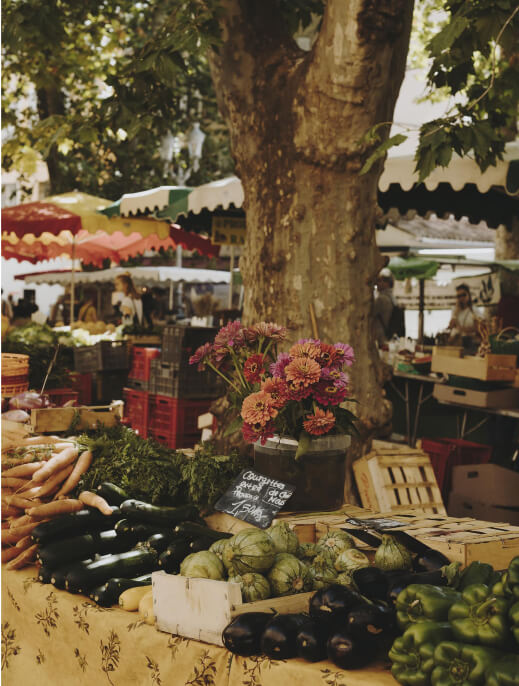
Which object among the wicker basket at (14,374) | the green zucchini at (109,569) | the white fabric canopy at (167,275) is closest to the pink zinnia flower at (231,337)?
the green zucchini at (109,569)

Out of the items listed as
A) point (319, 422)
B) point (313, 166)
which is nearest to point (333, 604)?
point (319, 422)

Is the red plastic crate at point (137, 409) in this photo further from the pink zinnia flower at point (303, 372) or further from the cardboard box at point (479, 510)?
the pink zinnia flower at point (303, 372)

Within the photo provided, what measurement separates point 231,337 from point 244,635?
1752 millimetres

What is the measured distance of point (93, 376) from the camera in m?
10.1

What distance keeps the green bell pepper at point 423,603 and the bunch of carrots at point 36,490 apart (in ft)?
5.66

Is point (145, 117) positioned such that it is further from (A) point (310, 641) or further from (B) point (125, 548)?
(A) point (310, 641)

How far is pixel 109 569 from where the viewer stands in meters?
3.15

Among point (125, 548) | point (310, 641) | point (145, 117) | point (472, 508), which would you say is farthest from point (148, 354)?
point (310, 641)

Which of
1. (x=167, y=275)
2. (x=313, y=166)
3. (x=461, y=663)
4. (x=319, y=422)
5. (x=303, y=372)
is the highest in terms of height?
(x=313, y=166)

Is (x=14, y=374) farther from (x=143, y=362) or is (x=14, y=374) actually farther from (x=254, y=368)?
(x=254, y=368)

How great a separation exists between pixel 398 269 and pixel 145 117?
6.66 metres

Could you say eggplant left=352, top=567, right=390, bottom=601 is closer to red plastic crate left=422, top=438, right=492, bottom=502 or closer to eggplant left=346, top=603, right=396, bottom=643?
eggplant left=346, top=603, right=396, bottom=643

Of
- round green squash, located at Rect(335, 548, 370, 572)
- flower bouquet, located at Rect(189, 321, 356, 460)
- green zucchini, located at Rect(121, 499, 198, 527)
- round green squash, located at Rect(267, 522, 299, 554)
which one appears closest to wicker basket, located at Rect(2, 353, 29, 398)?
green zucchini, located at Rect(121, 499, 198, 527)

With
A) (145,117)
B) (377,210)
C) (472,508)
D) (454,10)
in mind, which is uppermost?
(454,10)
